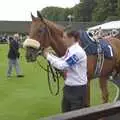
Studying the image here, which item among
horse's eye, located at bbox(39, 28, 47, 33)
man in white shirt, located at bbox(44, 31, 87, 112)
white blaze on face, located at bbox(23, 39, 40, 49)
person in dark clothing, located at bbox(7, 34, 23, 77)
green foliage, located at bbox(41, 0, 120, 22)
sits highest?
green foliage, located at bbox(41, 0, 120, 22)

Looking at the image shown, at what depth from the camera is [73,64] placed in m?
5.70

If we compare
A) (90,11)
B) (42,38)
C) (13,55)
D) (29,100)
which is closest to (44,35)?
(42,38)

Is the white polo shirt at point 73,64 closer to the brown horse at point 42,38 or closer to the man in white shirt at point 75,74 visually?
the man in white shirt at point 75,74

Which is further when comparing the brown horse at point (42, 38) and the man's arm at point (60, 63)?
the brown horse at point (42, 38)

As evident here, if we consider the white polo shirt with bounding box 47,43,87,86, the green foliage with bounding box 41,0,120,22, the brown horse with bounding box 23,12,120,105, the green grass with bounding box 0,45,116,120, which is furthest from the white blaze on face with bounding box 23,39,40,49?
the green foliage with bounding box 41,0,120,22

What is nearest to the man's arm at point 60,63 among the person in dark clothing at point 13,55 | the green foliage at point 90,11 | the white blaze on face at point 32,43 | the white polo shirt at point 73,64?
the white polo shirt at point 73,64

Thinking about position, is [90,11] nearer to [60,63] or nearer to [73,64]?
[73,64]

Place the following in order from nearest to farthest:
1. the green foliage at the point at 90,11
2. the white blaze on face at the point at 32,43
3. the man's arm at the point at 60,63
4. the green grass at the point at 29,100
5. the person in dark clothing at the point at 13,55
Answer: the man's arm at the point at 60,63, the white blaze on face at the point at 32,43, the green grass at the point at 29,100, the person in dark clothing at the point at 13,55, the green foliage at the point at 90,11

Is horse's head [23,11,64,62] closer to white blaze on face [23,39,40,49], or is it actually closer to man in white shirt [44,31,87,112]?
white blaze on face [23,39,40,49]

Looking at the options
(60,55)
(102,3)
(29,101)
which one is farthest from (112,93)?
(102,3)

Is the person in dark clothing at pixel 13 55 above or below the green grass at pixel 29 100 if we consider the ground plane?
above

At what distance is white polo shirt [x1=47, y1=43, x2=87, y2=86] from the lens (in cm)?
559

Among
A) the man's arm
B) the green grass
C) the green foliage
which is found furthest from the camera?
the green foliage

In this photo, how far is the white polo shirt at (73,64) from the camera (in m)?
5.59
